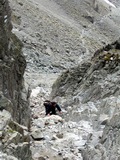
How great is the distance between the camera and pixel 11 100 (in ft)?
47.3

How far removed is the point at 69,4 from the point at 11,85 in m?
62.5

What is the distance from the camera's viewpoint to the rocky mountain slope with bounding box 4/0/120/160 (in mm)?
14273

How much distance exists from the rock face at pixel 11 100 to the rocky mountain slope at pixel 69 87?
5.33 ft

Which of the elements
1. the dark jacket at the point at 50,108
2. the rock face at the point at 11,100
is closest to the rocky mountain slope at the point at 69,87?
the dark jacket at the point at 50,108

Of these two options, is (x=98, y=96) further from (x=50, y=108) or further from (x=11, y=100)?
(x=11, y=100)

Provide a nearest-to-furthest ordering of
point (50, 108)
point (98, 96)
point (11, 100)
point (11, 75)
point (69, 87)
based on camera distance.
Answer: point (11, 100) < point (11, 75) < point (50, 108) < point (98, 96) < point (69, 87)

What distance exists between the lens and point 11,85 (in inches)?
591

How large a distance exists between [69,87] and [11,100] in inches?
423

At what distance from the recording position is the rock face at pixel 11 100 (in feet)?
33.8

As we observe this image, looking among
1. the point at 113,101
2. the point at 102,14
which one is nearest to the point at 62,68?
the point at 113,101

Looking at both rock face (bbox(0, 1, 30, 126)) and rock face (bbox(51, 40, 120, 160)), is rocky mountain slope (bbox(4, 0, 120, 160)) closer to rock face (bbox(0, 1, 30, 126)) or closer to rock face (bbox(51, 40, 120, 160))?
rock face (bbox(51, 40, 120, 160))

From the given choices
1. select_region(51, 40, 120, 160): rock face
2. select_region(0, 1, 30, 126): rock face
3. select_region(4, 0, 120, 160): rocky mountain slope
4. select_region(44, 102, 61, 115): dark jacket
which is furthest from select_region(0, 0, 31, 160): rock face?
select_region(44, 102, 61, 115): dark jacket

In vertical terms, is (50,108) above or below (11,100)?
below

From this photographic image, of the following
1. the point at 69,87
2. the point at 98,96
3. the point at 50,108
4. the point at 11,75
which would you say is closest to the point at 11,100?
the point at 11,75
